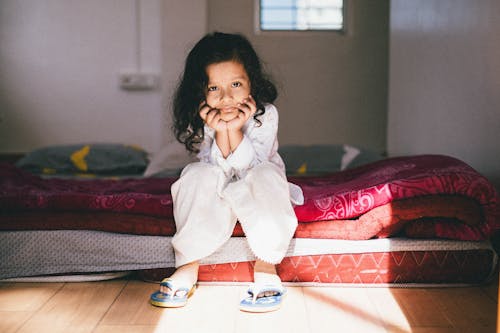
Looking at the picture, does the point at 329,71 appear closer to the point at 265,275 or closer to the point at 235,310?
the point at 265,275

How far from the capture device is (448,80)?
2.35m

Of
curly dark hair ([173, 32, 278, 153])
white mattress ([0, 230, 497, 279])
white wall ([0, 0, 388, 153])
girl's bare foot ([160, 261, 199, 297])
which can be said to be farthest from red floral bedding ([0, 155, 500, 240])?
white wall ([0, 0, 388, 153])

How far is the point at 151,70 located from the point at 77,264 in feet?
7.78

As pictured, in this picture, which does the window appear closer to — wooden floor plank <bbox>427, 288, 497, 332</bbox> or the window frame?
the window frame

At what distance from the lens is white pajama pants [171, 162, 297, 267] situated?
150 centimetres

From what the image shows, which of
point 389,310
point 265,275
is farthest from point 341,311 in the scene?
point 265,275

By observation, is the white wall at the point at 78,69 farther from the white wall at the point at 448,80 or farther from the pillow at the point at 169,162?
the white wall at the point at 448,80

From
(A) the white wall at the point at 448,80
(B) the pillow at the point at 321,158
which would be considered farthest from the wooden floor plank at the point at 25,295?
(B) the pillow at the point at 321,158

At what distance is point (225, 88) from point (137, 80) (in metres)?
2.24

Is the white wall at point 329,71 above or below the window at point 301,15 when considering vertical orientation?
below

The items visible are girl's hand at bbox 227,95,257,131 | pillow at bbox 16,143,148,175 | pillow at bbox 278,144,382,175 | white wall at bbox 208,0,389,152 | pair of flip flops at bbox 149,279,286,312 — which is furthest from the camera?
white wall at bbox 208,0,389,152

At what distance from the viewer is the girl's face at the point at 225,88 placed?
166 centimetres

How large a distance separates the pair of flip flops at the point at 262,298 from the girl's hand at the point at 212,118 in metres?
0.48

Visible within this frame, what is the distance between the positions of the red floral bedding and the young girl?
A: 4.2 inches
